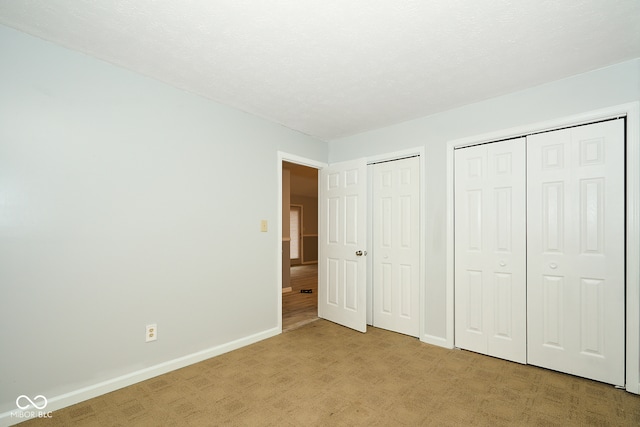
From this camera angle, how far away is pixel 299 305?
4.62 m

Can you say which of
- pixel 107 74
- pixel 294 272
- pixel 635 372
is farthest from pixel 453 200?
pixel 294 272

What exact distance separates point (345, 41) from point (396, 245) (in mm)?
2331

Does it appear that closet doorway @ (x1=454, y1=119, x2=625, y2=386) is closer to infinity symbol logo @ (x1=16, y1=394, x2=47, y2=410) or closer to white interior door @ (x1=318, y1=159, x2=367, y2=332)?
white interior door @ (x1=318, y1=159, x2=367, y2=332)

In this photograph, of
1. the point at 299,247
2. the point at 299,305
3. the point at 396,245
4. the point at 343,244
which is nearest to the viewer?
the point at 396,245

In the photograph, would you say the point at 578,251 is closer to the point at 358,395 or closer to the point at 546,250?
the point at 546,250

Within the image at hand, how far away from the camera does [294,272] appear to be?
8117 mm

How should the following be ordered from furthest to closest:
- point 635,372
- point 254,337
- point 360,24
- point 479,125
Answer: point 254,337 → point 479,125 → point 635,372 → point 360,24

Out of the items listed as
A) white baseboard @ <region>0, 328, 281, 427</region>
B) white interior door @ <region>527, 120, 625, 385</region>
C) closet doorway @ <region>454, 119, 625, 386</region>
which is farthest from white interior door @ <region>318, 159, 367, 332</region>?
white interior door @ <region>527, 120, 625, 385</region>

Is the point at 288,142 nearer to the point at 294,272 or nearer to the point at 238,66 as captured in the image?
the point at 238,66

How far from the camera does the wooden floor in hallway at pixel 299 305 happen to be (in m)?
3.83

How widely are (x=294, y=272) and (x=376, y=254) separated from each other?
477cm

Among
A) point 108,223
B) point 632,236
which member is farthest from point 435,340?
point 108,223
